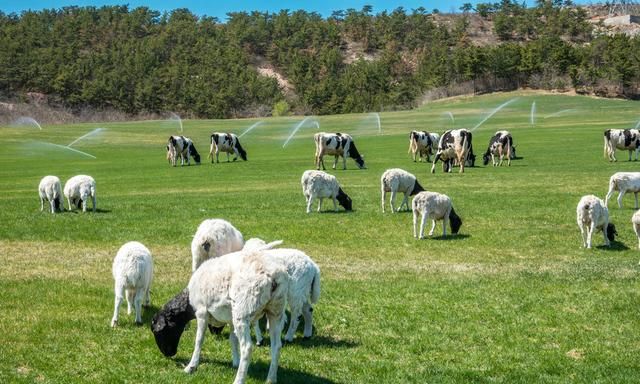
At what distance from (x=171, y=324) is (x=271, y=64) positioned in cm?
16036

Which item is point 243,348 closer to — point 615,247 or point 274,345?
point 274,345

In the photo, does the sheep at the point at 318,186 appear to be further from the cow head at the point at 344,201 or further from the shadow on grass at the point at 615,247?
the shadow on grass at the point at 615,247

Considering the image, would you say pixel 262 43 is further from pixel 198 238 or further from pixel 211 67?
pixel 198 238

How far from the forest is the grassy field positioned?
82.9 m

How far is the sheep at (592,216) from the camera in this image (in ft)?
59.9

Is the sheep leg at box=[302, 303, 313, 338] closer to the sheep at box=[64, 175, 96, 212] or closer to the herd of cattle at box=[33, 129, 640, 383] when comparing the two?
the herd of cattle at box=[33, 129, 640, 383]

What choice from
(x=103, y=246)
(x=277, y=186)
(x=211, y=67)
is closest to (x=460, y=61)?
(x=211, y=67)

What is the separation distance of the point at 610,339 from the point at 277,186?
2481 cm

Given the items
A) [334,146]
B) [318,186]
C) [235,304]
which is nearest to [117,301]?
[235,304]

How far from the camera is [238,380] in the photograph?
839cm

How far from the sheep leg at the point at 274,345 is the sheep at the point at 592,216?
11849mm

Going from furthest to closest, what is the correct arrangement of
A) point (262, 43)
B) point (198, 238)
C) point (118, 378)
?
point (262, 43) → point (198, 238) → point (118, 378)

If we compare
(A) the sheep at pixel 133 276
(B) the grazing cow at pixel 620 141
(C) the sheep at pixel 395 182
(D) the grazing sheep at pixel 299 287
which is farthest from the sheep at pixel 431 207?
(B) the grazing cow at pixel 620 141

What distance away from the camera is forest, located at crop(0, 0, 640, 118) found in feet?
387
